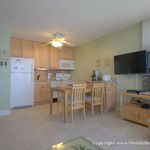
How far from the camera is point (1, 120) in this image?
3.25 meters

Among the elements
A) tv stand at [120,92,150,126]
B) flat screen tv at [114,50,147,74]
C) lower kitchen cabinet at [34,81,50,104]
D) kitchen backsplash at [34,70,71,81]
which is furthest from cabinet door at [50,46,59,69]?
tv stand at [120,92,150,126]

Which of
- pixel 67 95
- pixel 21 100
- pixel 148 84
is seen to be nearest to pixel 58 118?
pixel 67 95

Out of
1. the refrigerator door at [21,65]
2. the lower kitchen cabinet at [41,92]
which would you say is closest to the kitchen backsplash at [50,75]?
the lower kitchen cabinet at [41,92]

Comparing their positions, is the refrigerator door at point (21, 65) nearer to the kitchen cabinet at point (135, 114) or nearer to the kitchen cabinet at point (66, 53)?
the kitchen cabinet at point (66, 53)

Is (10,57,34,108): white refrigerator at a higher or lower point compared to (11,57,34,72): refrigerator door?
lower

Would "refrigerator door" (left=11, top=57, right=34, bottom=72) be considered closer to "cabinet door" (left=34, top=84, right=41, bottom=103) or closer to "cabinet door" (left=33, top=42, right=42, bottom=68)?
"cabinet door" (left=33, top=42, right=42, bottom=68)

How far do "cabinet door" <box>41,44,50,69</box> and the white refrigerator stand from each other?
0.77 metres

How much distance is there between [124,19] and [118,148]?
278 centimetres

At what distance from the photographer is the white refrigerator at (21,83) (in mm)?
4285

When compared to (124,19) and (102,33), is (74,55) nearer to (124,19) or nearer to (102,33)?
(102,33)

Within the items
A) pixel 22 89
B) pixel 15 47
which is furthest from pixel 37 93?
pixel 15 47

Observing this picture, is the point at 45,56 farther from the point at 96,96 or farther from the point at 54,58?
the point at 96,96

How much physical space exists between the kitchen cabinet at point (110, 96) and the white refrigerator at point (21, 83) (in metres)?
2.44

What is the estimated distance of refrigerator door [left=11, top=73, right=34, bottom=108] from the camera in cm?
429
